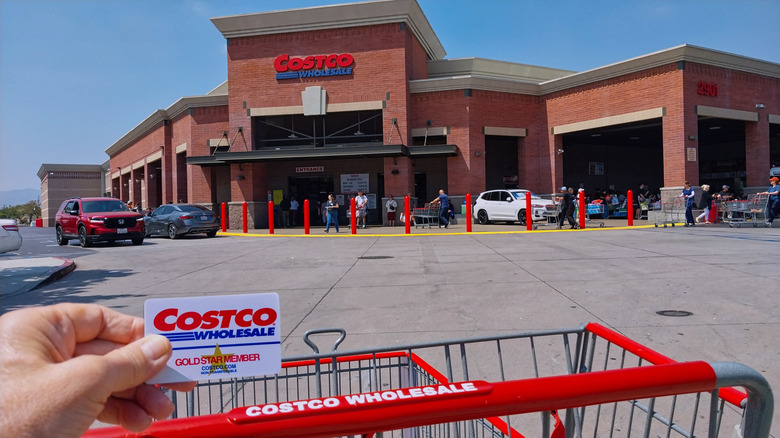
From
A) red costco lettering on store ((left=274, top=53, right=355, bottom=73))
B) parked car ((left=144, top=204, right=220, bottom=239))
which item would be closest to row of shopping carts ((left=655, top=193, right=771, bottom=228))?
red costco lettering on store ((left=274, top=53, right=355, bottom=73))

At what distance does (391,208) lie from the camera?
2569cm

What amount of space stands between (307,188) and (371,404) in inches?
1201

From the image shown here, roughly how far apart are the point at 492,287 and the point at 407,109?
63.8 ft

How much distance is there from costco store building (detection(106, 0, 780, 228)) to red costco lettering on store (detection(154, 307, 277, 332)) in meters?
23.5

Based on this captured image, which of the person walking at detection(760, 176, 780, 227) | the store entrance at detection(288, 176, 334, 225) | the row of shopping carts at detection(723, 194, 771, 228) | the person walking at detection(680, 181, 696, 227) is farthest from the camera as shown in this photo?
the store entrance at detection(288, 176, 334, 225)

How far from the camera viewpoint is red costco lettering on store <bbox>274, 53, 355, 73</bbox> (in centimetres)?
2612

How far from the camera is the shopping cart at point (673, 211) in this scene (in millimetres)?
21266

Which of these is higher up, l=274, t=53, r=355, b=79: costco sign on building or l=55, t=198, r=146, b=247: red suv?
l=274, t=53, r=355, b=79: costco sign on building

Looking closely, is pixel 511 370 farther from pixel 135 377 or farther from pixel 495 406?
pixel 135 377

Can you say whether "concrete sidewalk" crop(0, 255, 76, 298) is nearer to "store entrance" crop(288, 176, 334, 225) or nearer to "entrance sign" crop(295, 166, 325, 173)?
"entrance sign" crop(295, 166, 325, 173)

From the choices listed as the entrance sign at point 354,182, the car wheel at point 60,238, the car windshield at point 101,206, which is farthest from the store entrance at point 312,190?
the car wheel at point 60,238

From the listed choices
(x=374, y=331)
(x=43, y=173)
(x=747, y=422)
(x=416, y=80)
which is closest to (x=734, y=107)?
(x=416, y=80)

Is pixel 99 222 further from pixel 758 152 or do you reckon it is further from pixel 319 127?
pixel 758 152

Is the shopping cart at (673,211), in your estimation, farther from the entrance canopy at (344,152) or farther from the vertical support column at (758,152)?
the entrance canopy at (344,152)
